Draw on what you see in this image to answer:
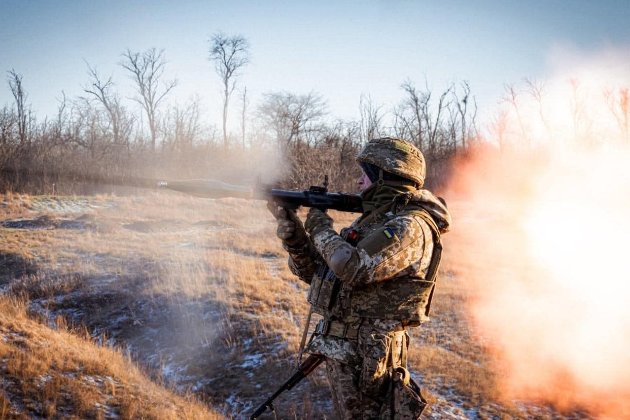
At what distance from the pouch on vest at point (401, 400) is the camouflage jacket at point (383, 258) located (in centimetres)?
32

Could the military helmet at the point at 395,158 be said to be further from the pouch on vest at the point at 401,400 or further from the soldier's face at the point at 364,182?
the pouch on vest at the point at 401,400

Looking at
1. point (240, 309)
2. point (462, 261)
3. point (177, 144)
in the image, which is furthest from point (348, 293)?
point (177, 144)

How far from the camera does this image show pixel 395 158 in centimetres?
267

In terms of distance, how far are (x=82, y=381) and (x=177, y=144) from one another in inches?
1445

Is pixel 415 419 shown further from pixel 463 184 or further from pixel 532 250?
pixel 463 184

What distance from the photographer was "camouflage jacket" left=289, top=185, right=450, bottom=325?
7.63 ft

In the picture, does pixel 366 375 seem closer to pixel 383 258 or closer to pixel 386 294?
pixel 386 294

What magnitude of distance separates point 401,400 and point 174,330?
5632 millimetres

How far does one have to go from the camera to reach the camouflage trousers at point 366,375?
257 cm

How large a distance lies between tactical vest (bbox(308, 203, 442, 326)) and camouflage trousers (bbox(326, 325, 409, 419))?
0.39ft

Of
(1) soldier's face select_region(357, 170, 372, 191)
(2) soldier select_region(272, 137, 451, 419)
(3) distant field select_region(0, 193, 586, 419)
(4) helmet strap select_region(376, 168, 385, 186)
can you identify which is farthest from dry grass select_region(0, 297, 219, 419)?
(4) helmet strap select_region(376, 168, 385, 186)

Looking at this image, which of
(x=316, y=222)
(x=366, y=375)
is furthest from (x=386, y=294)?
(x=316, y=222)

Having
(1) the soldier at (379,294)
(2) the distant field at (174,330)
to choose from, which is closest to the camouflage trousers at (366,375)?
(1) the soldier at (379,294)

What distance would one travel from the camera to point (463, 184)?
29906mm
